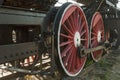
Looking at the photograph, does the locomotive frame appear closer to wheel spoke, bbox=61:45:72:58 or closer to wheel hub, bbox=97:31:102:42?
wheel spoke, bbox=61:45:72:58

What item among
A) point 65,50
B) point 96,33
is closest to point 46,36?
point 65,50

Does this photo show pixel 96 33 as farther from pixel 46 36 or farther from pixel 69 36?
pixel 46 36

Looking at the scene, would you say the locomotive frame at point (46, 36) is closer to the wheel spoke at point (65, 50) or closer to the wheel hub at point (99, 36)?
the wheel spoke at point (65, 50)

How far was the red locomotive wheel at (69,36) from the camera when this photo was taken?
3.63 meters

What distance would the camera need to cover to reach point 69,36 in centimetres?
401

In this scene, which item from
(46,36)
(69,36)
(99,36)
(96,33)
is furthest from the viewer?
(99,36)

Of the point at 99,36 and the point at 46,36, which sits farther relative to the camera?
the point at 99,36

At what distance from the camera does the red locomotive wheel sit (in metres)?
3.63

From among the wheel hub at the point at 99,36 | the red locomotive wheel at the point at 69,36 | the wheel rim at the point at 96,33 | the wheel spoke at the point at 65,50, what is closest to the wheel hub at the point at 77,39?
the red locomotive wheel at the point at 69,36

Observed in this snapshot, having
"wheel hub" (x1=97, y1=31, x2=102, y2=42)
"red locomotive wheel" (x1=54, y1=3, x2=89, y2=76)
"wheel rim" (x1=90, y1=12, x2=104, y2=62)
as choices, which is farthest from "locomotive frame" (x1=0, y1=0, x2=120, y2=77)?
"wheel hub" (x1=97, y1=31, x2=102, y2=42)

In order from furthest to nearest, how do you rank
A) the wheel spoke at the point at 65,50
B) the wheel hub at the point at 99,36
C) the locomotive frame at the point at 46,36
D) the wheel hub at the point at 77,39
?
the wheel hub at the point at 99,36
the wheel hub at the point at 77,39
the wheel spoke at the point at 65,50
the locomotive frame at the point at 46,36

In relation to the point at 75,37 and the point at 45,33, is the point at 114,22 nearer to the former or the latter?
the point at 75,37

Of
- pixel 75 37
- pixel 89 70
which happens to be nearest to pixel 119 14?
pixel 89 70

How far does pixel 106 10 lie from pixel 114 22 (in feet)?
2.07
